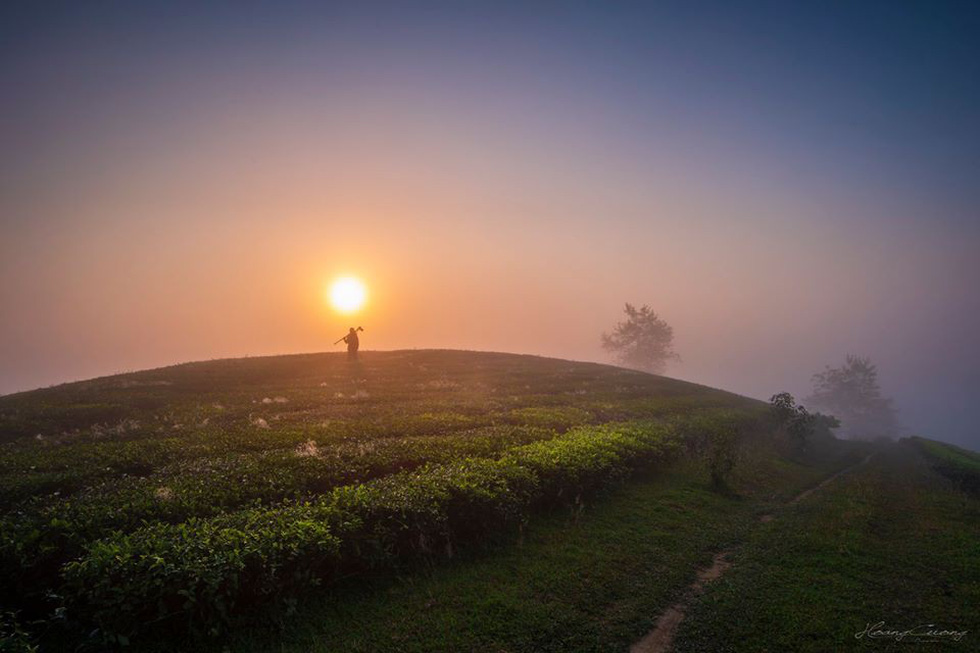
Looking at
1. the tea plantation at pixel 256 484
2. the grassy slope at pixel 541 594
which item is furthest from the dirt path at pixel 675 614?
the tea plantation at pixel 256 484

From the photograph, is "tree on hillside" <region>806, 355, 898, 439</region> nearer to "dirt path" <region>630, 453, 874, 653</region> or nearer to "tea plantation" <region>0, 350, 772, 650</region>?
"tea plantation" <region>0, 350, 772, 650</region>

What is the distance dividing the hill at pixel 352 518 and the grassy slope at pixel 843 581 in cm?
126

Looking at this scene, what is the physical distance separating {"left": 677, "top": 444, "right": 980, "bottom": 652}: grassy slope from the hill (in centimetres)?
126

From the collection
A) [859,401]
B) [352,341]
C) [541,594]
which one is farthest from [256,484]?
[859,401]

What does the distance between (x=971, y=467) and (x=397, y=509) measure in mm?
38008

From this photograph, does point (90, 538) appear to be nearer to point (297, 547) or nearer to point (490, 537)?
point (297, 547)

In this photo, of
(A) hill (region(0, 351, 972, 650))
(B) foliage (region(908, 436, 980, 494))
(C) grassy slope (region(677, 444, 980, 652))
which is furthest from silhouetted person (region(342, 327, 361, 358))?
(B) foliage (region(908, 436, 980, 494))

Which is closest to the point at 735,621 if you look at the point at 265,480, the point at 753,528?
the point at 753,528

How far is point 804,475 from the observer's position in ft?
91.1

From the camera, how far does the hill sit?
30.5ft

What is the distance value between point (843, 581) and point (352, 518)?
13664 millimetres

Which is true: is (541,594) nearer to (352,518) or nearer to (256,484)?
(352,518)

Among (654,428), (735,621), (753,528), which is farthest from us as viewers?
(654,428)

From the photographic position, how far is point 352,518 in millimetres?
11844
